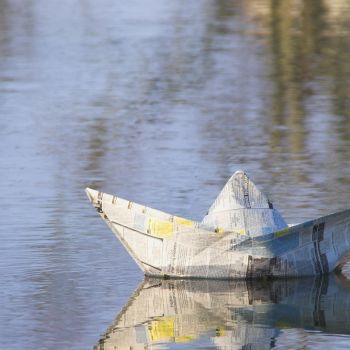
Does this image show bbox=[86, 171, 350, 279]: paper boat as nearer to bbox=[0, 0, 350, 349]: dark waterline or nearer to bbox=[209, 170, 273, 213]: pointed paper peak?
bbox=[209, 170, 273, 213]: pointed paper peak

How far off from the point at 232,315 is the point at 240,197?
1.15 meters

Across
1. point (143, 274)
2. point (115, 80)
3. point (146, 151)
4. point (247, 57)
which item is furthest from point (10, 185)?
point (247, 57)

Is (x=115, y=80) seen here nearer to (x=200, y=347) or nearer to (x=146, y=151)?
(x=146, y=151)

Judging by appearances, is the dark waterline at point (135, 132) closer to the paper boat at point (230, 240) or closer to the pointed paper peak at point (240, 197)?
the paper boat at point (230, 240)

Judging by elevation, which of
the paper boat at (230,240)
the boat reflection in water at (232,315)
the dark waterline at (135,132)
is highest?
the dark waterline at (135,132)

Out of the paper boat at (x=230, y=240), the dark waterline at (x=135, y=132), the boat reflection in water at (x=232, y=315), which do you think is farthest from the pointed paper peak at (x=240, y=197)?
the dark waterline at (x=135, y=132)

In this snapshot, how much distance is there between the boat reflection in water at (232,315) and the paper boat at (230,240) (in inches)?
3.5

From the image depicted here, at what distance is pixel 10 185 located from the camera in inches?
542

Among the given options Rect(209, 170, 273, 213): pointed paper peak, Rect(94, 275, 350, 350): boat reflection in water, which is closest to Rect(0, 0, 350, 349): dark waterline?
Rect(94, 275, 350, 350): boat reflection in water

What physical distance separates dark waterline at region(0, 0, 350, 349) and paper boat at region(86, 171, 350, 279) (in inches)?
10.9

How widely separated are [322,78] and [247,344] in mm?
12142

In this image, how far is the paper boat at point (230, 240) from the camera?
10.0 metres

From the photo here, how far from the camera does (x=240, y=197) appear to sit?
34.1ft

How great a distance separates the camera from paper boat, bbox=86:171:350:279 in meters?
10.0
